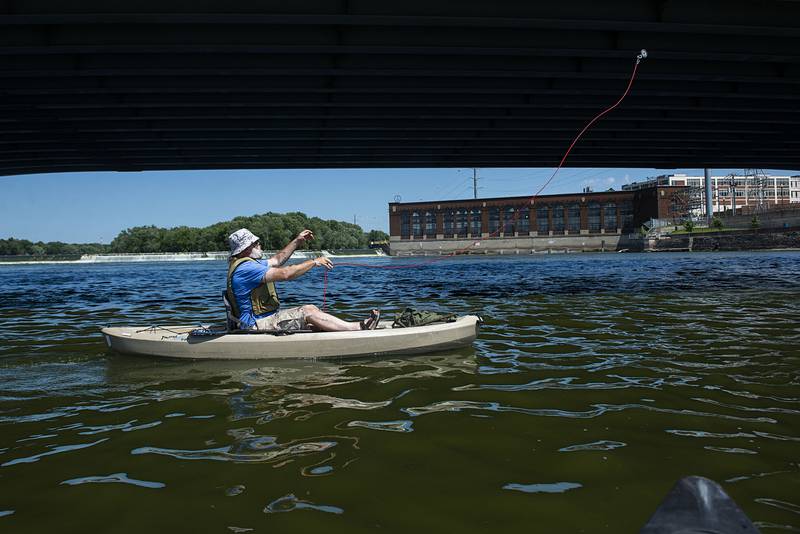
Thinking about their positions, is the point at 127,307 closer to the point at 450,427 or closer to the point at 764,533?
the point at 450,427

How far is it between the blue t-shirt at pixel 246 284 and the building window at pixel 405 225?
103 meters

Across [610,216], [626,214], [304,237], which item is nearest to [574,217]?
[610,216]

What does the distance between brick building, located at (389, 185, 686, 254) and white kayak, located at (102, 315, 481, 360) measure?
8768 cm

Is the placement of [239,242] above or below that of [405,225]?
below

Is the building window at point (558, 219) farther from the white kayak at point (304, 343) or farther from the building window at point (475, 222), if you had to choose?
the white kayak at point (304, 343)

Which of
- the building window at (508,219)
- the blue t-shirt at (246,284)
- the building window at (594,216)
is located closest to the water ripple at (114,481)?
the blue t-shirt at (246,284)

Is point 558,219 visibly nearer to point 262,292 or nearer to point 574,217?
point 574,217

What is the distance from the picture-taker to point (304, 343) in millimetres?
7707

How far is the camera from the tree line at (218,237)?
4867 inches

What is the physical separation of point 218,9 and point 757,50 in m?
13.3

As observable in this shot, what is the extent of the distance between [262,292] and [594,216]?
102146 mm

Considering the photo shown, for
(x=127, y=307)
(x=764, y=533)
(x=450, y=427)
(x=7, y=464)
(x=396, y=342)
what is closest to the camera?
(x=764, y=533)

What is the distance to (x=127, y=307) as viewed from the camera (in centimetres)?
1680

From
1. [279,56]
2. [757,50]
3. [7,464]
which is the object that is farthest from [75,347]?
[757,50]
